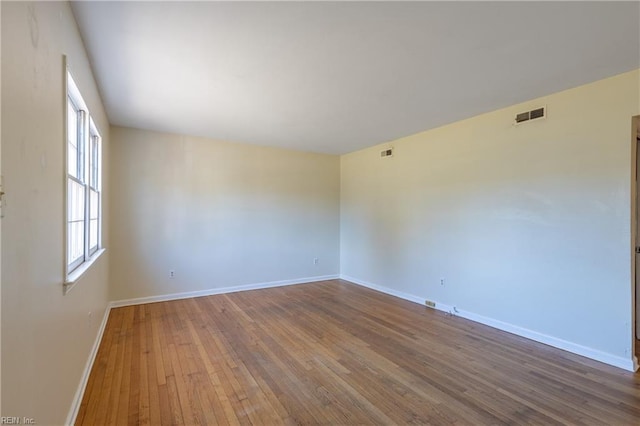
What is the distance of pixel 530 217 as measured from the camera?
331cm

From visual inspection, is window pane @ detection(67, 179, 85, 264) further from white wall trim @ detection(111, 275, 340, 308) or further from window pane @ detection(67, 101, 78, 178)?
white wall trim @ detection(111, 275, 340, 308)

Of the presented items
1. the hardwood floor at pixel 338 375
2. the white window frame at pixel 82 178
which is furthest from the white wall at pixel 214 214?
the white window frame at pixel 82 178

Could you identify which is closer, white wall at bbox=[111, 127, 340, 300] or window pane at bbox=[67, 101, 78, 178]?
window pane at bbox=[67, 101, 78, 178]

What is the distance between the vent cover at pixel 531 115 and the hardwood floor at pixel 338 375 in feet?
8.05

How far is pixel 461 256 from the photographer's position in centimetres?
402

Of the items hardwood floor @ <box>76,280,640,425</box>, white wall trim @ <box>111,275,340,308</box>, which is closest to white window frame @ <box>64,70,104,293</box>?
hardwood floor @ <box>76,280,640,425</box>

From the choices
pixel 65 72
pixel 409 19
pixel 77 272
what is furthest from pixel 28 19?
pixel 409 19

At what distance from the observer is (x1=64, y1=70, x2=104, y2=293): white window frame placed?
6.07 feet

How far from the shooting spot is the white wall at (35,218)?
1.05m

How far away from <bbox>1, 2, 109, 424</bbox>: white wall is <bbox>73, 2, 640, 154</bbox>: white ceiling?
0.60 meters

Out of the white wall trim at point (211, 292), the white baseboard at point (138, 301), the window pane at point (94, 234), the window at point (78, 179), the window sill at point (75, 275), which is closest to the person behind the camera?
the window sill at point (75, 275)

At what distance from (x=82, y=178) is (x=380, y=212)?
13.9ft

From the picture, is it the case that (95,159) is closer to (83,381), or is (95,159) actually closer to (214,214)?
(214,214)

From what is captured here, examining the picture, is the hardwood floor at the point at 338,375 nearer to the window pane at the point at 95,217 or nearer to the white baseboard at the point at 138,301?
the white baseboard at the point at 138,301
